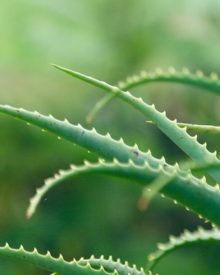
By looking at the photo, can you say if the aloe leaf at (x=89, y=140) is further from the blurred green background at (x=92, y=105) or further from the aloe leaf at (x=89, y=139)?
the blurred green background at (x=92, y=105)

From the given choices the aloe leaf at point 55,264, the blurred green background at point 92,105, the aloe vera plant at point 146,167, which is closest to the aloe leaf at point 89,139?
the aloe vera plant at point 146,167

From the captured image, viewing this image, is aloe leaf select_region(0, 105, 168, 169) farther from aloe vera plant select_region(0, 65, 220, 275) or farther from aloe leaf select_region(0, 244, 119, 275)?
aloe leaf select_region(0, 244, 119, 275)

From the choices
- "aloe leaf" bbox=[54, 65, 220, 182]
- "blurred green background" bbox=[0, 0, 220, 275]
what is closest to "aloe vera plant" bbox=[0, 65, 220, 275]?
"aloe leaf" bbox=[54, 65, 220, 182]

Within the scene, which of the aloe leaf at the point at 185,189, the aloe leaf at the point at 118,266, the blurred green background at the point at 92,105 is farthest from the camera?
the blurred green background at the point at 92,105

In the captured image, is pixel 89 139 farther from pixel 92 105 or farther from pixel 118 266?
pixel 92 105

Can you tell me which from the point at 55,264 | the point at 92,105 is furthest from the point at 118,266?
the point at 92,105

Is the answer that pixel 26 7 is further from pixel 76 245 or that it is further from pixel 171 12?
pixel 76 245
